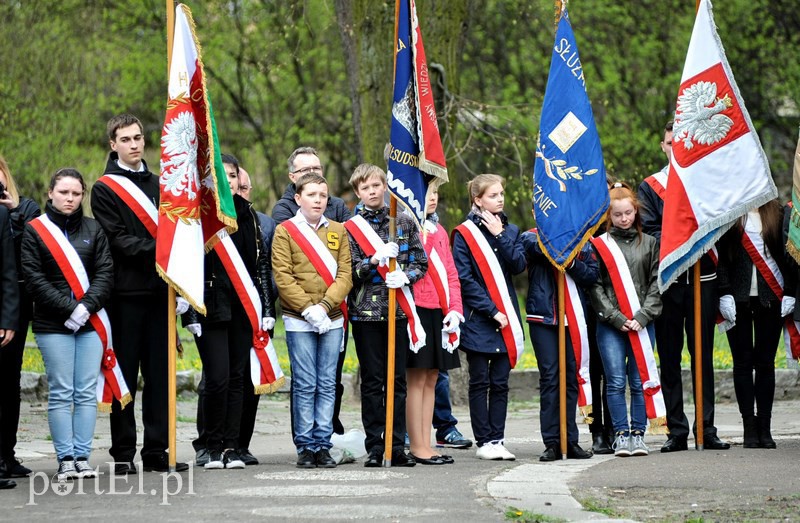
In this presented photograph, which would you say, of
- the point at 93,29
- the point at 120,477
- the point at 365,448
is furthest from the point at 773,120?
the point at 120,477

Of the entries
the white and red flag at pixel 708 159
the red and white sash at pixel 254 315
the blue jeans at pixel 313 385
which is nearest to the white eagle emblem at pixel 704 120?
the white and red flag at pixel 708 159

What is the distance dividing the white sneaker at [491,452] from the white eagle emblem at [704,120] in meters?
2.64

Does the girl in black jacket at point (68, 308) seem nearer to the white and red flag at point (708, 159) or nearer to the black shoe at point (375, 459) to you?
the black shoe at point (375, 459)

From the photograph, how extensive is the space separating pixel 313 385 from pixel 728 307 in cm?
312

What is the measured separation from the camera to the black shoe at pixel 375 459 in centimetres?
846

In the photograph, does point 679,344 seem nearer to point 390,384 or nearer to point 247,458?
point 390,384

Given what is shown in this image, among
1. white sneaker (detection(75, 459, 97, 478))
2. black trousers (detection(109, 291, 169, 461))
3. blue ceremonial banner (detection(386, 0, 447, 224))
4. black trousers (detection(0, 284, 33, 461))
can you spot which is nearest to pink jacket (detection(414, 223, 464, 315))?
blue ceremonial banner (detection(386, 0, 447, 224))

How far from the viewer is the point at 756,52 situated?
77.1 ft

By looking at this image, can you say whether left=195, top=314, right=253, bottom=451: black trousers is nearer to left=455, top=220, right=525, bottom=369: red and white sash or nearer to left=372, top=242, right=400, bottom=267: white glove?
left=372, top=242, right=400, bottom=267: white glove

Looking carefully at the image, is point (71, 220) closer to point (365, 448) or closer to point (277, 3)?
point (365, 448)

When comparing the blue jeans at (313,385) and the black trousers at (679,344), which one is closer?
the blue jeans at (313,385)

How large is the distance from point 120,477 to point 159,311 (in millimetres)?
1138

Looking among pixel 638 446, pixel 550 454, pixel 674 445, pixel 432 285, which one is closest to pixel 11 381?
pixel 432 285

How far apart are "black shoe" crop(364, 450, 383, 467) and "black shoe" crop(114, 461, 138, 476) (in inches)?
60.1
